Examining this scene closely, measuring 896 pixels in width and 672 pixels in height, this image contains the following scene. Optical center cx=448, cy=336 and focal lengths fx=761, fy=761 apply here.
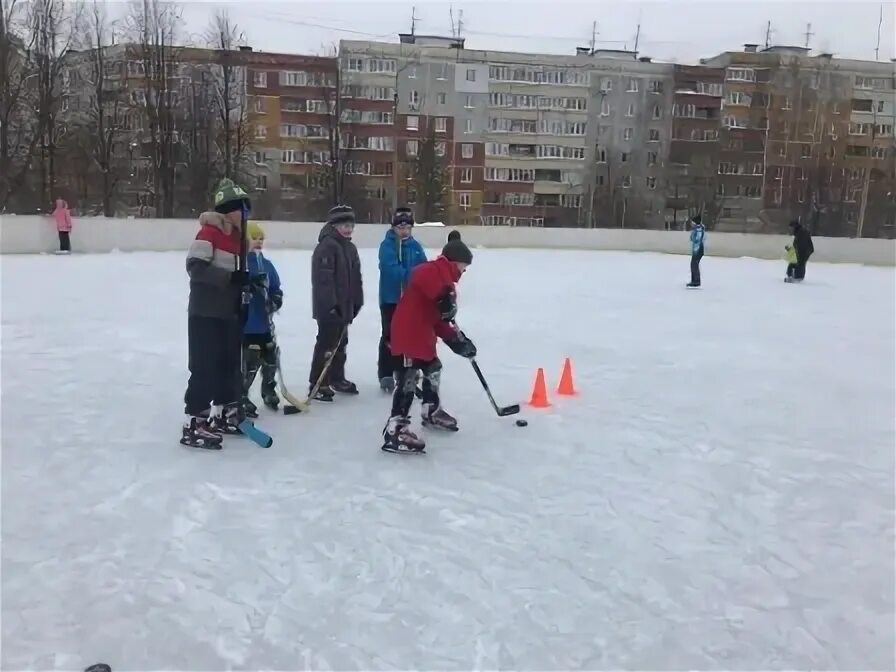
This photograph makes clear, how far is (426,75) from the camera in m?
46.7

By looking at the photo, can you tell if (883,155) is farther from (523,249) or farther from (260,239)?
(260,239)

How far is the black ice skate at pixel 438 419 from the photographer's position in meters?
4.85

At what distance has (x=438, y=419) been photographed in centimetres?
487

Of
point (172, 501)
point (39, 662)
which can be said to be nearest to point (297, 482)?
point (172, 501)

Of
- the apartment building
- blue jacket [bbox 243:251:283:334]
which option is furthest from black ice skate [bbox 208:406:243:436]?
the apartment building

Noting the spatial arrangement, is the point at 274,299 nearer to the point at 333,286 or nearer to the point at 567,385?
the point at 333,286

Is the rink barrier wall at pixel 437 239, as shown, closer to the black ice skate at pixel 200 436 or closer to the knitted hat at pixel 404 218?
the knitted hat at pixel 404 218

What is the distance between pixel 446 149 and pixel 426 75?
15.7 ft

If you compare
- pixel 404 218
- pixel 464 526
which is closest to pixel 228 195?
pixel 404 218

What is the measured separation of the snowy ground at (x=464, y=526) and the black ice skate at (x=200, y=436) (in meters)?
0.08

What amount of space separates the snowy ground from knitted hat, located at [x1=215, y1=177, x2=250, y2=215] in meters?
1.38

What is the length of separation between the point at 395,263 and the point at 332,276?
475mm

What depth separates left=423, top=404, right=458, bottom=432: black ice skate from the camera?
4.85m

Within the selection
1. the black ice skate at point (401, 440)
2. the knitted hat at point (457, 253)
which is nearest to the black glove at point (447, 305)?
the knitted hat at point (457, 253)
